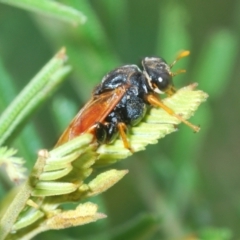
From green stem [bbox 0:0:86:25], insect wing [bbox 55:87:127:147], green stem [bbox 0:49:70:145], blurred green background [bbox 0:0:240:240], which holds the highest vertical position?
green stem [bbox 0:0:86:25]

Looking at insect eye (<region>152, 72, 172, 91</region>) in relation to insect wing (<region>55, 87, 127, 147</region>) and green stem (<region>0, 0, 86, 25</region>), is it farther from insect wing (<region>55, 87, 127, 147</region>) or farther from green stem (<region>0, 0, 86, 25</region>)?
green stem (<region>0, 0, 86, 25</region>)

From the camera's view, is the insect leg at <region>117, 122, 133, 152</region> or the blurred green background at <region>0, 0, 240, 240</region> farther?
the blurred green background at <region>0, 0, 240, 240</region>

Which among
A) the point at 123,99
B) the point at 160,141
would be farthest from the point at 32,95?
the point at 160,141

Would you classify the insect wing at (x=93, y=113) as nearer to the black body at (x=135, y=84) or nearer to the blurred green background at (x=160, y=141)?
the black body at (x=135, y=84)

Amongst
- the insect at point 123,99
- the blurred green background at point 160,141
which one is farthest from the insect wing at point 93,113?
the blurred green background at point 160,141

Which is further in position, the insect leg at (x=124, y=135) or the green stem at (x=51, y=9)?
the green stem at (x=51, y=9)

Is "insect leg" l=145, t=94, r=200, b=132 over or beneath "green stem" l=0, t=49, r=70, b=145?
beneath

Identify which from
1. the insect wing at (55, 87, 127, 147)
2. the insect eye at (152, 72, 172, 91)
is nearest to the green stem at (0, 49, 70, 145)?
the insect wing at (55, 87, 127, 147)

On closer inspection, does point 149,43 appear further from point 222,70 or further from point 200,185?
point 200,185

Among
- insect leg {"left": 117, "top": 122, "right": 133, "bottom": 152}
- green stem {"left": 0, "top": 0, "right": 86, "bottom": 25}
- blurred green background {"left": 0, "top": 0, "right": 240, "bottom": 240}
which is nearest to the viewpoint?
insect leg {"left": 117, "top": 122, "right": 133, "bottom": 152}

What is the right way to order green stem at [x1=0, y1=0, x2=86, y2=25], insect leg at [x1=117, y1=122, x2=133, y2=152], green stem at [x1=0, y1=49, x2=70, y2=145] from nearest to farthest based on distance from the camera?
insect leg at [x1=117, y1=122, x2=133, y2=152] → green stem at [x1=0, y1=49, x2=70, y2=145] → green stem at [x1=0, y1=0, x2=86, y2=25]
